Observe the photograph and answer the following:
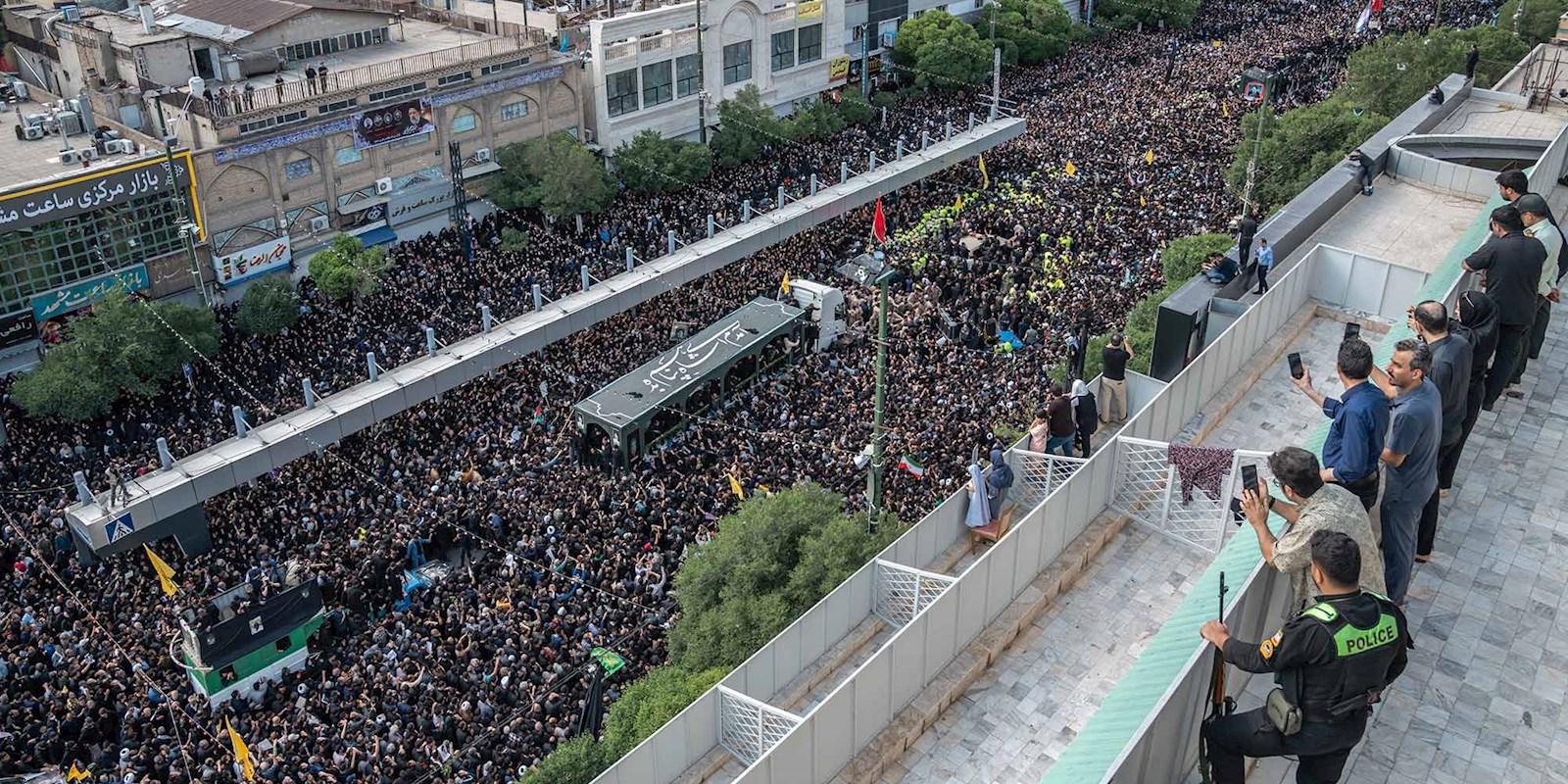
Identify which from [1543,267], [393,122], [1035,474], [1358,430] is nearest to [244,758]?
[1035,474]

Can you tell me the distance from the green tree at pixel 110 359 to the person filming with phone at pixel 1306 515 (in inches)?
1126

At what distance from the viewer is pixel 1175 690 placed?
25.1 feet

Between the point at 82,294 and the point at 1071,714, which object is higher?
the point at 1071,714

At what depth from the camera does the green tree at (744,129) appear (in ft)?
152

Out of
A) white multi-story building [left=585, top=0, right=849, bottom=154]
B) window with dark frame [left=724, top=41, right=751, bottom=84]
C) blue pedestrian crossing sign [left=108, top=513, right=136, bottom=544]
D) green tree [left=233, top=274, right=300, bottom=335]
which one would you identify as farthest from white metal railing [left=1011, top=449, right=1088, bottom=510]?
Answer: window with dark frame [left=724, top=41, right=751, bottom=84]

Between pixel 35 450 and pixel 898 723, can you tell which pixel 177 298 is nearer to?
pixel 35 450

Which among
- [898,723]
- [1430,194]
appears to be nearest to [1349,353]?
[898,723]

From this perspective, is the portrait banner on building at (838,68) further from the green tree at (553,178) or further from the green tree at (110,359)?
the green tree at (110,359)

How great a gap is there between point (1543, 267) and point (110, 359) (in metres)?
29.4

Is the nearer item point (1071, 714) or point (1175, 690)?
point (1175, 690)

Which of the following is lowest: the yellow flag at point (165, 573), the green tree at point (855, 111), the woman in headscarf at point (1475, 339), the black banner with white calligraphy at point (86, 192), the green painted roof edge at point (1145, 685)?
the yellow flag at point (165, 573)

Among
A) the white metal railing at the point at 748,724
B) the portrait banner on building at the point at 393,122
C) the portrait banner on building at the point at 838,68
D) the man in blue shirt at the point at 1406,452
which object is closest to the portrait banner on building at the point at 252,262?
the portrait banner on building at the point at 393,122

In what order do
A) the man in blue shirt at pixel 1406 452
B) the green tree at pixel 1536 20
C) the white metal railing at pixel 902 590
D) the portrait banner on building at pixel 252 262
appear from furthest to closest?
1. the green tree at pixel 1536 20
2. the portrait banner on building at pixel 252 262
3. the white metal railing at pixel 902 590
4. the man in blue shirt at pixel 1406 452

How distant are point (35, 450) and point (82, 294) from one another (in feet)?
22.8
